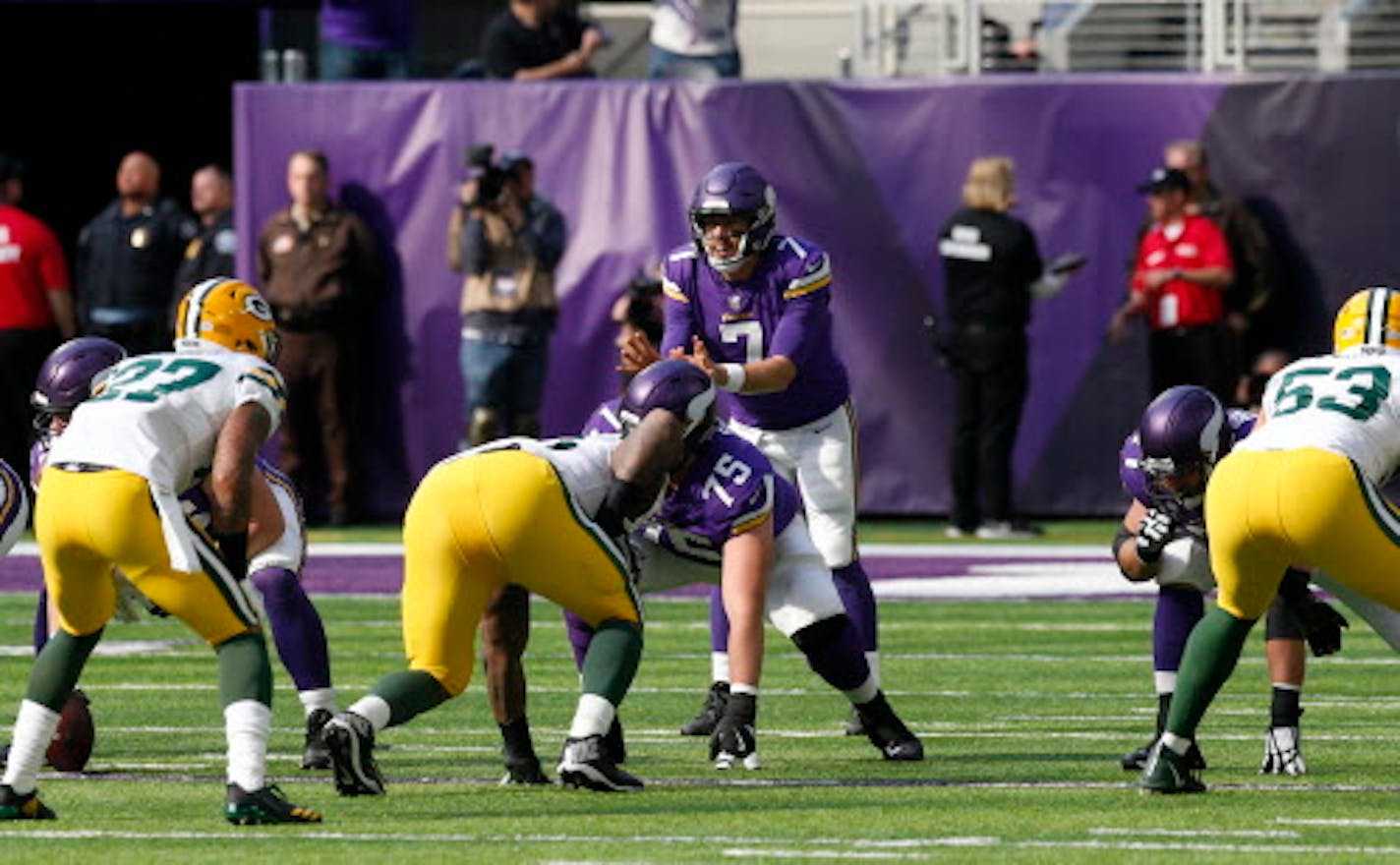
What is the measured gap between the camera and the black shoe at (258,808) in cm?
721

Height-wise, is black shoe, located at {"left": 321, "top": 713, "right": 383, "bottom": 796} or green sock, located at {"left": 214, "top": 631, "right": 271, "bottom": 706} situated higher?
green sock, located at {"left": 214, "top": 631, "right": 271, "bottom": 706}

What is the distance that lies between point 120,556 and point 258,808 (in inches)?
25.5

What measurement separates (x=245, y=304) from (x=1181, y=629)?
8.48 ft

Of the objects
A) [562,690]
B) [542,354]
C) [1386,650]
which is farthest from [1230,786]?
[542,354]

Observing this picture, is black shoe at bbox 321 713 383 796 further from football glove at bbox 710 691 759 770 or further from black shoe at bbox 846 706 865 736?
black shoe at bbox 846 706 865 736

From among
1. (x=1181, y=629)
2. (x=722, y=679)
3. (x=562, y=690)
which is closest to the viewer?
(x=1181, y=629)

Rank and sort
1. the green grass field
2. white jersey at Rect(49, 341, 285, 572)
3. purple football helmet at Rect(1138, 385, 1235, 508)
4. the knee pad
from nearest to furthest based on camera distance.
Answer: the green grass field, white jersey at Rect(49, 341, 285, 572), purple football helmet at Rect(1138, 385, 1235, 508), the knee pad

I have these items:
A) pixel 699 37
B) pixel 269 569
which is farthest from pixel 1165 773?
pixel 699 37

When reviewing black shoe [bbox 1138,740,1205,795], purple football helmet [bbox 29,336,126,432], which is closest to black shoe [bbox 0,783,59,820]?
purple football helmet [bbox 29,336,126,432]

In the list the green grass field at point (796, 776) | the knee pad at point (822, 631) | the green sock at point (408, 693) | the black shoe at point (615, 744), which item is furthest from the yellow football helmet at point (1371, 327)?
the green sock at point (408, 693)

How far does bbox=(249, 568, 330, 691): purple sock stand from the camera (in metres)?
8.45

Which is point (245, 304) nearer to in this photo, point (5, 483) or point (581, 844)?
point (5, 483)

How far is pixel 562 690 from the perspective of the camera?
1056 cm

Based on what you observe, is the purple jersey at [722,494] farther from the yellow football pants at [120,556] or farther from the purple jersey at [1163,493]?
the yellow football pants at [120,556]
